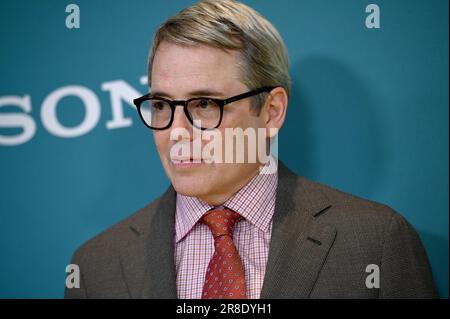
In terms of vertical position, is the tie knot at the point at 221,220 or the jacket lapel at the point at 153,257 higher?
the tie knot at the point at 221,220

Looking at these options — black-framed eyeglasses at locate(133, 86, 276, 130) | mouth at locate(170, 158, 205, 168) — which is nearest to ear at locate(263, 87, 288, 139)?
black-framed eyeglasses at locate(133, 86, 276, 130)

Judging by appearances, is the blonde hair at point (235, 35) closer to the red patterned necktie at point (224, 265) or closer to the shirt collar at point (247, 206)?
the shirt collar at point (247, 206)

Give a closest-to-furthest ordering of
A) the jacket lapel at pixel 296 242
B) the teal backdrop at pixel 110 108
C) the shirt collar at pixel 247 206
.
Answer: the jacket lapel at pixel 296 242
the shirt collar at pixel 247 206
the teal backdrop at pixel 110 108

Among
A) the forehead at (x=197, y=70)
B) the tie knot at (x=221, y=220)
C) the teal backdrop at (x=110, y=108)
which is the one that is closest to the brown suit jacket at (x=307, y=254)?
the tie knot at (x=221, y=220)

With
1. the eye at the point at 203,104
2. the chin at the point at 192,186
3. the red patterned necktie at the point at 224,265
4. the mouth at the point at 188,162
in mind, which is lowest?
the red patterned necktie at the point at 224,265

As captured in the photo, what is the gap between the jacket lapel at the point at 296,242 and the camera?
1447 mm

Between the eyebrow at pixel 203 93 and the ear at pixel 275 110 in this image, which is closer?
the eyebrow at pixel 203 93

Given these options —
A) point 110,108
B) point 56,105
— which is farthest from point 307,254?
point 56,105

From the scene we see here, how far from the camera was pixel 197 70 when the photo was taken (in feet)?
4.82

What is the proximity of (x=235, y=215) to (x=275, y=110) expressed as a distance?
0.33m

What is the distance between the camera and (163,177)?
188 centimetres

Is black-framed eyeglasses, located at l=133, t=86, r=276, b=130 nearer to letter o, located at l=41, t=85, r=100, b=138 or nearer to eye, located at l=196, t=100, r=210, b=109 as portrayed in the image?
eye, located at l=196, t=100, r=210, b=109

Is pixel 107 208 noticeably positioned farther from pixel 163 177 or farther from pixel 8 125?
pixel 8 125

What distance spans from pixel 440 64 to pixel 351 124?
345mm
